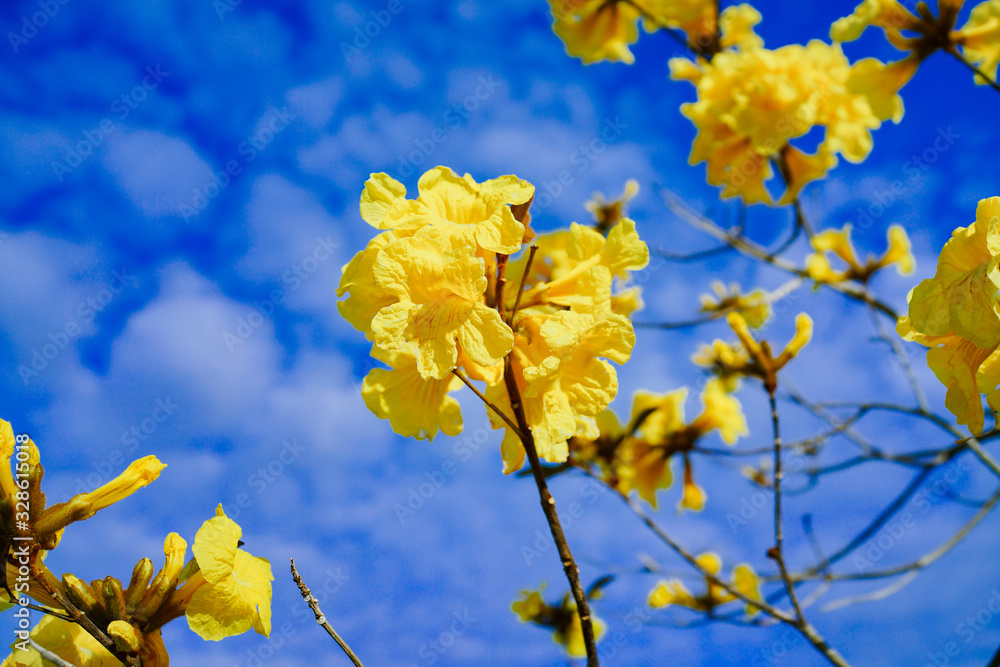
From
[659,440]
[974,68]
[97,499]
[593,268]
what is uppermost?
[974,68]

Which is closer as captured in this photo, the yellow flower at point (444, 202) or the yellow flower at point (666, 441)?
the yellow flower at point (444, 202)

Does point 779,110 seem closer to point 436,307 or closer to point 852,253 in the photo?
point 852,253

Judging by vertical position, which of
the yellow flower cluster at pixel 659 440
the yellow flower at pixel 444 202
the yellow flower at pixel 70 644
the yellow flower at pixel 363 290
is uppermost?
the yellow flower cluster at pixel 659 440

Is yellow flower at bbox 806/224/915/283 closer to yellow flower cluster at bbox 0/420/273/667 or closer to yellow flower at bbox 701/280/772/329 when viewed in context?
yellow flower at bbox 701/280/772/329

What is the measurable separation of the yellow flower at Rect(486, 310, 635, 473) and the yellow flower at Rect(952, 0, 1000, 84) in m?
3.27

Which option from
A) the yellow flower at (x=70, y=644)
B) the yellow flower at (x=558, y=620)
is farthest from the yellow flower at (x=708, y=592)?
the yellow flower at (x=70, y=644)

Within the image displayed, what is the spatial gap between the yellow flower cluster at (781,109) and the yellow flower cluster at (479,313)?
2.40 m

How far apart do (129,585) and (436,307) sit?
947 millimetres

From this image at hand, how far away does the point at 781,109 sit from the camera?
3576mm

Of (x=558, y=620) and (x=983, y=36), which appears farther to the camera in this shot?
(x=558, y=620)

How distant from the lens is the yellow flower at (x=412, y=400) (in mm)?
1728

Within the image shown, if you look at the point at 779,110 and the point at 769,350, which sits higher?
the point at 779,110

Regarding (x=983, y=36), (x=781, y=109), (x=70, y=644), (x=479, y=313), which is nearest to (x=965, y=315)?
(x=479, y=313)

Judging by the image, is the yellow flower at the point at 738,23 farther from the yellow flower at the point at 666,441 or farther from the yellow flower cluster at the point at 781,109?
the yellow flower at the point at 666,441
